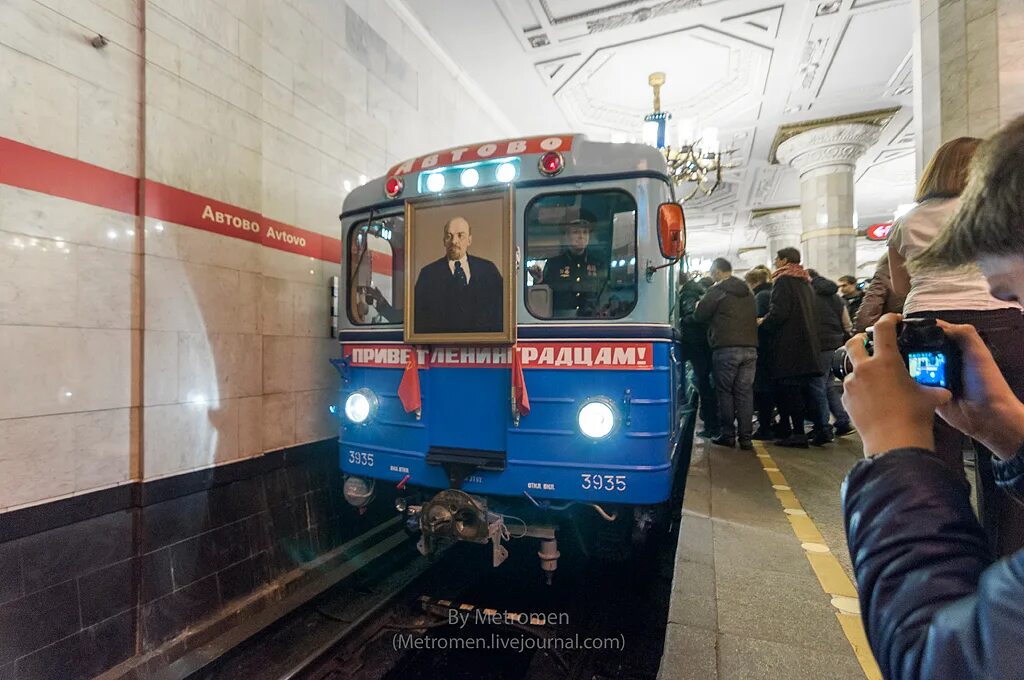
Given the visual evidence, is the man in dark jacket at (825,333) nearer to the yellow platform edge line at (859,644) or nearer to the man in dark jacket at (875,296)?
the man in dark jacket at (875,296)

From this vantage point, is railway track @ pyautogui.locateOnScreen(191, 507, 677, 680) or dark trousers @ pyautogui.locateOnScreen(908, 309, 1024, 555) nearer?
dark trousers @ pyautogui.locateOnScreen(908, 309, 1024, 555)

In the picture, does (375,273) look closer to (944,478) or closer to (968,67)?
(944,478)

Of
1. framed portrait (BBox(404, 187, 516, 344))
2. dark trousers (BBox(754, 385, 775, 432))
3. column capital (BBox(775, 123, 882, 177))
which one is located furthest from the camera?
column capital (BBox(775, 123, 882, 177))

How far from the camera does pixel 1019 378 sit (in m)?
1.79

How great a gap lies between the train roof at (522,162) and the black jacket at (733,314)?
2.28 meters

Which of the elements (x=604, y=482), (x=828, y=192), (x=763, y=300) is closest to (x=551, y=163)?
(x=604, y=482)

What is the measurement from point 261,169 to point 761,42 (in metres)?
6.09

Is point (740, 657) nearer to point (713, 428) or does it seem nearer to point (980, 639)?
point (980, 639)

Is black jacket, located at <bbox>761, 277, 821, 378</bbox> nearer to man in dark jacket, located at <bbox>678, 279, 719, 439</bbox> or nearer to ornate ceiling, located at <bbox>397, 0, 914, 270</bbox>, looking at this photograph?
man in dark jacket, located at <bbox>678, 279, 719, 439</bbox>

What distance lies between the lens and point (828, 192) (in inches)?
379

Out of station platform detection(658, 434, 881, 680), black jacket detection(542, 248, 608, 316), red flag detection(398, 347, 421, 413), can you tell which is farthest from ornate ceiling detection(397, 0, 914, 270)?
station platform detection(658, 434, 881, 680)

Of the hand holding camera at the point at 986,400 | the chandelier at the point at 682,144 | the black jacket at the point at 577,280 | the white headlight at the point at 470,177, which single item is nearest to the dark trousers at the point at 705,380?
the chandelier at the point at 682,144

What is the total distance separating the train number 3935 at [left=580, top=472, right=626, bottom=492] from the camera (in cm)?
254

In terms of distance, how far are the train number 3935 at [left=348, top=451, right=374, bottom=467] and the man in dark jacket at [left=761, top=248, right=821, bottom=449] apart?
150 inches
